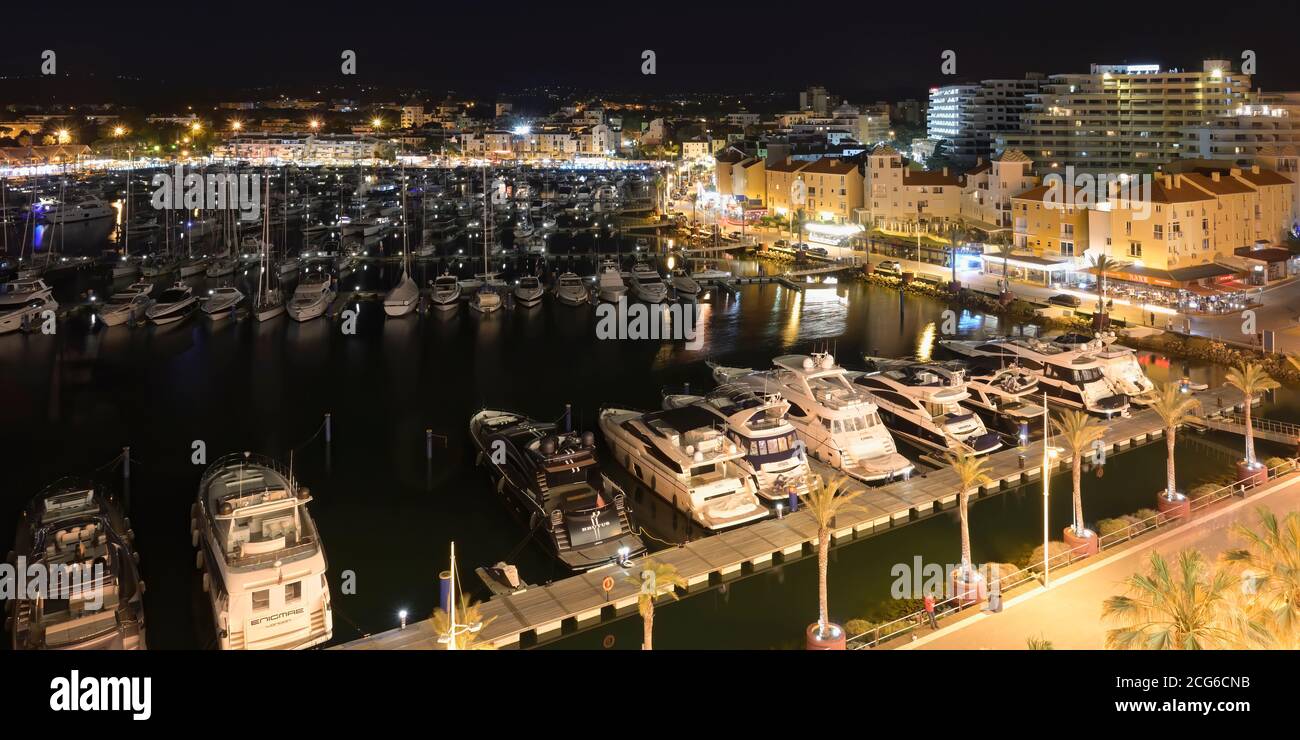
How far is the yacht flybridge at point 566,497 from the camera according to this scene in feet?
32.8

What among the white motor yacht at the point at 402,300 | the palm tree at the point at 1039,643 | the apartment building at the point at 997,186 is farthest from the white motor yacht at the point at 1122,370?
the apartment building at the point at 997,186

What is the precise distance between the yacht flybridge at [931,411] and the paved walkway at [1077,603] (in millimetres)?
3369

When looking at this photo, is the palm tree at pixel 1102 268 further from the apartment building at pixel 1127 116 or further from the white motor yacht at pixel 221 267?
the white motor yacht at pixel 221 267

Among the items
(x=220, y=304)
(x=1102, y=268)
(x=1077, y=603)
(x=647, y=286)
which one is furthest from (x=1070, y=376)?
(x=220, y=304)

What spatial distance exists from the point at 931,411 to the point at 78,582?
11.1 meters

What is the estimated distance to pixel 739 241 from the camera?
121 ft

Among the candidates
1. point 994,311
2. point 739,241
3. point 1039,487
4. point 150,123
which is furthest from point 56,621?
point 150,123

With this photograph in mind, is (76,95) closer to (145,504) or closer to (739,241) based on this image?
(739,241)

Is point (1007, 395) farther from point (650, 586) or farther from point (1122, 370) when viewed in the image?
point (650, 586)

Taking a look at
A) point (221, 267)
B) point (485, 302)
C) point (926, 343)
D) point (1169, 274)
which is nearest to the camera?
point (926, 343)

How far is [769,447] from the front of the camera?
465 inches

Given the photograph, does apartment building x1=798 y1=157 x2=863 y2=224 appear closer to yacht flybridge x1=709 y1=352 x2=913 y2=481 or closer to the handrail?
yacht flybridge x1=709 y1=352 x2=913 y2=481

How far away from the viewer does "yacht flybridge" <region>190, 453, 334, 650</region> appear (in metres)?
8.05

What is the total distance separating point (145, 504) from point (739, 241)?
1100 inches
